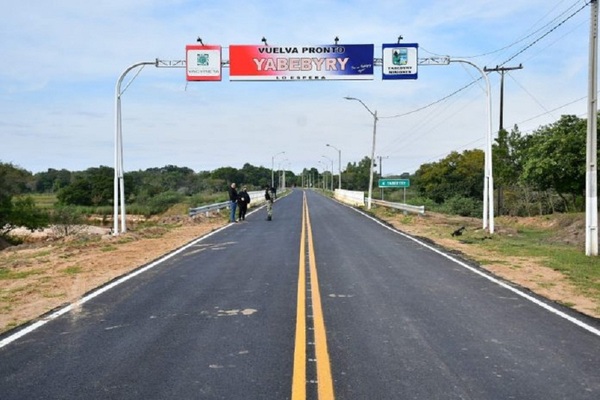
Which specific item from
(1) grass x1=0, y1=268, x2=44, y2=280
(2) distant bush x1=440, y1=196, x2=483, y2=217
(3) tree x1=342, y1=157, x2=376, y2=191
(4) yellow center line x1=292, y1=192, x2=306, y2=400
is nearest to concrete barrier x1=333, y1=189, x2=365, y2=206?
(2) distant bush x1=440, y1=196, x2=483, y2=217

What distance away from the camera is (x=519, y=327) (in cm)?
693

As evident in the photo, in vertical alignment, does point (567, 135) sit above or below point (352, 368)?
above

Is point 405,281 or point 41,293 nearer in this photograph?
point 41,293

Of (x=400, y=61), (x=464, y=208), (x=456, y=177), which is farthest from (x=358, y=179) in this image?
(x=400, y=61)

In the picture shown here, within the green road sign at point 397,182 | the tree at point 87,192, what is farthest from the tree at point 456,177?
the tree at point 87,192

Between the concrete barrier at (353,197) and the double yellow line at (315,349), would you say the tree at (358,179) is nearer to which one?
the concrete barrier at (353,197)

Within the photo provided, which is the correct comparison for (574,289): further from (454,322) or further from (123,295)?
(123,295)

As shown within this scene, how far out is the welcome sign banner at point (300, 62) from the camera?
19.9m

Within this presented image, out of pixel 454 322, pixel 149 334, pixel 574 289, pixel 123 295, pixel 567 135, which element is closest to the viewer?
pixel 149 334

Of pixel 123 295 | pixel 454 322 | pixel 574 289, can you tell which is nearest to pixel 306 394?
pixel 454 322

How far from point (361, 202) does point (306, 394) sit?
42.1 meters

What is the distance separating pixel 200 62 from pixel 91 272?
412 inches

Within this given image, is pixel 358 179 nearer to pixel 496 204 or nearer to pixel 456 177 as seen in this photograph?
pixel 456 177

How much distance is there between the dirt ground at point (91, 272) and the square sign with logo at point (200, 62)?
18.9 ft
